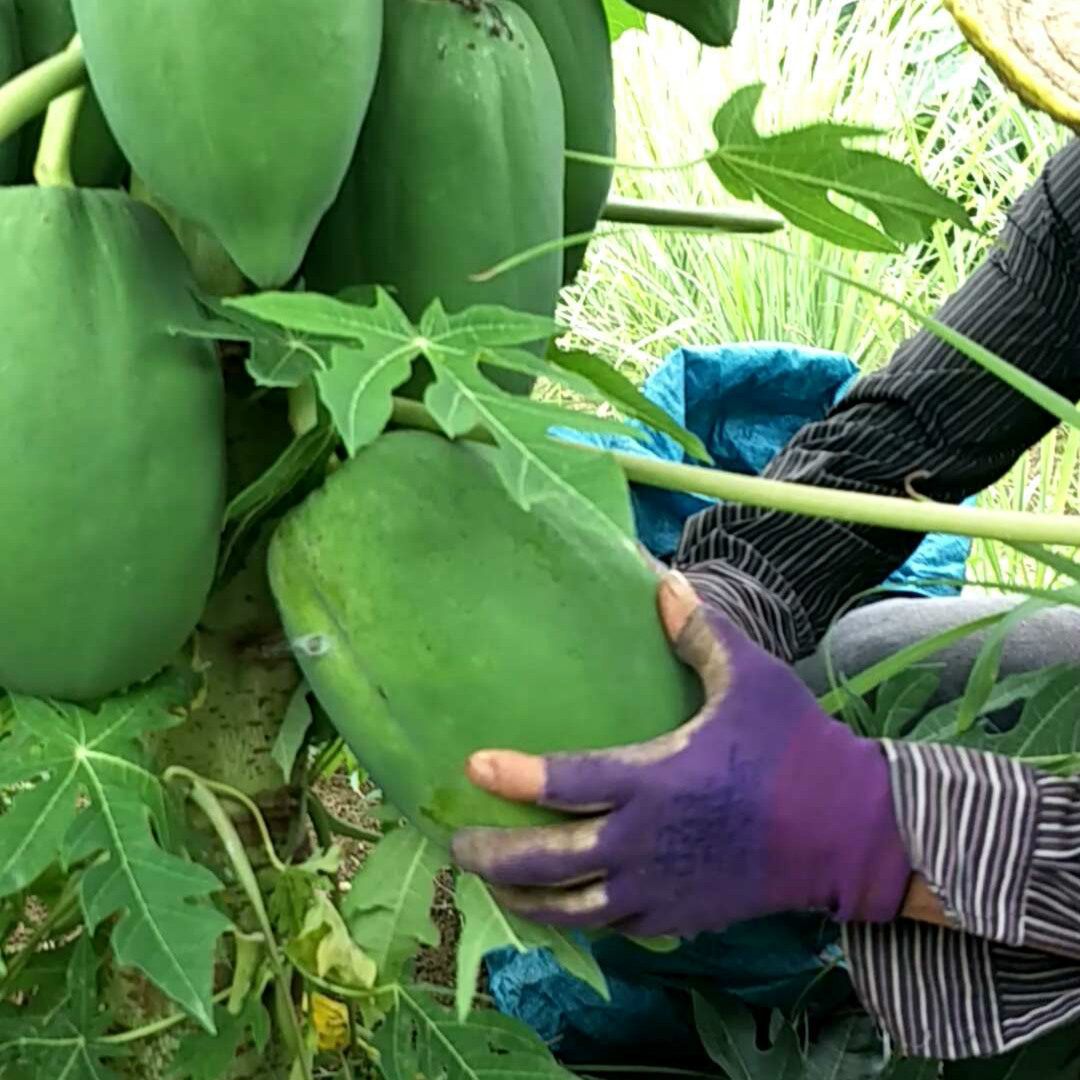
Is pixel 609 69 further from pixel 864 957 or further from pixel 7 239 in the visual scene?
pixel 864 957

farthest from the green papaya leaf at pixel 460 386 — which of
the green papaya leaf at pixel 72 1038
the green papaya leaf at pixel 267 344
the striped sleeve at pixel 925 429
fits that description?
the striped sleeve at pixel 925 429

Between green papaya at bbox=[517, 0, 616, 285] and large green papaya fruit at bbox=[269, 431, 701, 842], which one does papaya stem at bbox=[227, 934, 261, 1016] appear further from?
green papaya at bbox=[517, 0, 616, 285]

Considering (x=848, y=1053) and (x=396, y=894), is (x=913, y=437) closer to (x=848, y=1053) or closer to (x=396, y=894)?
(x=848, y=1053)

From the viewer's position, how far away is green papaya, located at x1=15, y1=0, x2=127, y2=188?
59 centimetres

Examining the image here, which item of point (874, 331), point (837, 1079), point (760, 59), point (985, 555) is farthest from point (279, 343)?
point (760, 59)

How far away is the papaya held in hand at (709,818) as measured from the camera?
58 centimetres

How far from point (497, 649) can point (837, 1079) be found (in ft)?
2.17

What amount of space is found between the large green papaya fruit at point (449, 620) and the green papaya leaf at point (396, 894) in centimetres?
8

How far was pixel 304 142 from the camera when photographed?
1.60ft

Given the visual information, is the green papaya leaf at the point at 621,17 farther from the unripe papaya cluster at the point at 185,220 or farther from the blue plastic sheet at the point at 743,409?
the blue plastic sheet at the point at 743,409

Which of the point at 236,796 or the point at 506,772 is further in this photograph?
the point at 236,796

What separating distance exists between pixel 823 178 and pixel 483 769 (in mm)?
275

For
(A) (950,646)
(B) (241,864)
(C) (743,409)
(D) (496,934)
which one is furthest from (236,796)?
(C) (743,409)

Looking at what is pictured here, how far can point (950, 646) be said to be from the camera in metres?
1.37
